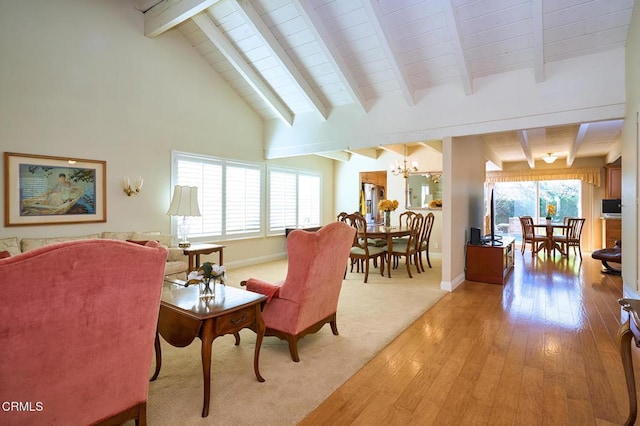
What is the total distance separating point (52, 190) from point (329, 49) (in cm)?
383

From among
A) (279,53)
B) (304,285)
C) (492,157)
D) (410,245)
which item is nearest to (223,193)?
(279,53)

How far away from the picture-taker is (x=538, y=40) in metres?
3.44

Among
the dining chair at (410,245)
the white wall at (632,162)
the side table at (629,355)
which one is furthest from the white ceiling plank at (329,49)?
the side table at (629,355)

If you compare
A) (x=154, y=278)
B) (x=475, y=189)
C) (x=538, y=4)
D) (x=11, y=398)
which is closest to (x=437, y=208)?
(x=475, y=189)

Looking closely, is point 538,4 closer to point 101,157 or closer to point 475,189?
point 475,189

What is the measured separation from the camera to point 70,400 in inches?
52.2

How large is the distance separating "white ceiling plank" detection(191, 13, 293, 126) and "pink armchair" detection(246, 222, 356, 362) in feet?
12.2

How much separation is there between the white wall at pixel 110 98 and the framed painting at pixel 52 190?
89mm

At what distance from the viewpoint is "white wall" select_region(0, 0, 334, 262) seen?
3676mm

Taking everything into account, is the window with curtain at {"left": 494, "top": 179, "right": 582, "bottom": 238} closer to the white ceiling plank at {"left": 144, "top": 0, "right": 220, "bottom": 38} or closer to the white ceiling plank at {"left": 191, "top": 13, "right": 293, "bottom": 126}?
the white ceiling plank at {"left": 191, "top": 13, "right": 293, "bottom": 126}

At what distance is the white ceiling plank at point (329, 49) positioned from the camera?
3.79 m

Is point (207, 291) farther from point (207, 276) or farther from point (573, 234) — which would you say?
point (573, 234)

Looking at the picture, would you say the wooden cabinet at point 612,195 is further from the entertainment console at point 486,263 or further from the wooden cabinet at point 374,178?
the wooden cabinet at point 374,178

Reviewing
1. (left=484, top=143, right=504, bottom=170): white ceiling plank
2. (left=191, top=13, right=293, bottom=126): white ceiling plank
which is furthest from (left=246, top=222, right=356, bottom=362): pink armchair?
(left=484, top=143, right=504, bottom=170): white ceiling plank
